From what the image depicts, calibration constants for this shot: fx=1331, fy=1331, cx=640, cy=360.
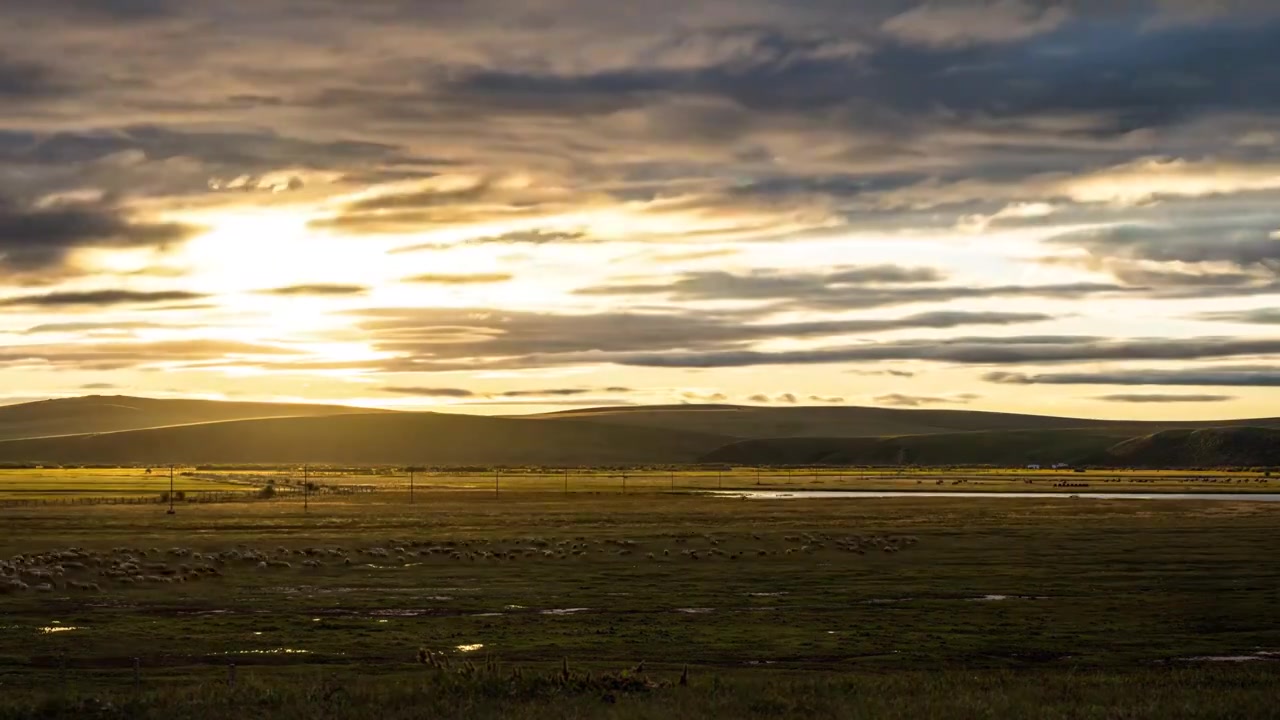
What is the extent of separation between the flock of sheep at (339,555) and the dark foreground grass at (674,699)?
26744mm

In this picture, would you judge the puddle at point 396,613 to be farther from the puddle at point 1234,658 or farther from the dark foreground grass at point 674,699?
the puddle at point 1234,658

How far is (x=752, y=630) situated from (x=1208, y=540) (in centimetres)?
4378

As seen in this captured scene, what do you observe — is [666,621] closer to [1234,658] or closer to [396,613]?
[396,613]

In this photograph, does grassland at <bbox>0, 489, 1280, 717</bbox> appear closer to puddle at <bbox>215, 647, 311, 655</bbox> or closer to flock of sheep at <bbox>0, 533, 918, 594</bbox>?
puddle at <bbox>215, 647, 311, 655</bbox>

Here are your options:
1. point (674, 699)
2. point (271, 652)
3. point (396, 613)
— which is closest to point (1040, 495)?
point (396, 613)

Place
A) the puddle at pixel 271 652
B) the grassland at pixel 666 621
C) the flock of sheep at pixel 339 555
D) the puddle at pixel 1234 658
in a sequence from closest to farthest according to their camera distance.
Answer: the grassland at pixel 666 621 < the puddle at pixel 1234 658 < the puddle at pixel 271 652 < the flock of sheep at pixel 339 555

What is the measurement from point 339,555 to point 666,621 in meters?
27.0

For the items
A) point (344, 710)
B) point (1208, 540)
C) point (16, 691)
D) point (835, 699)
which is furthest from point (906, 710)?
point (1208, 540)

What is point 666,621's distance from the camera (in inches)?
1662

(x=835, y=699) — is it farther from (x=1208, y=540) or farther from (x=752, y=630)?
(x=1208, y=540)

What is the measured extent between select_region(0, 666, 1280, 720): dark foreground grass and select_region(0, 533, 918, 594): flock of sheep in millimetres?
26744

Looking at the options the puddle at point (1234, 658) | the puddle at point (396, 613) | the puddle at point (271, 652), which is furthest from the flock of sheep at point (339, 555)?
the puddle at point (1234, 658)

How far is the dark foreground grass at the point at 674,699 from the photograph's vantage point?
23.6m

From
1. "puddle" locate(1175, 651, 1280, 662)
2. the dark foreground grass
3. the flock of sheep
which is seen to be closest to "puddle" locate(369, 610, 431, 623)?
the flock of sheep
